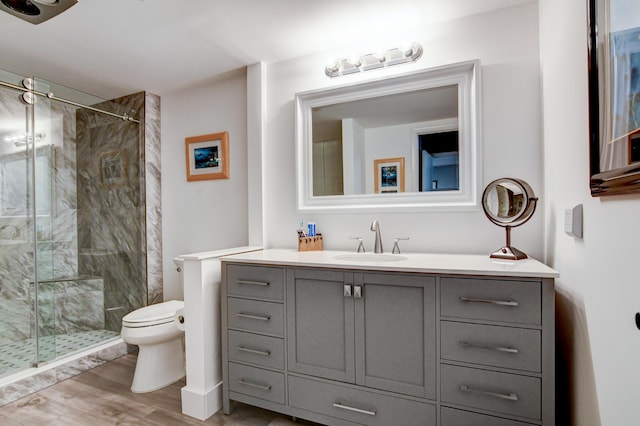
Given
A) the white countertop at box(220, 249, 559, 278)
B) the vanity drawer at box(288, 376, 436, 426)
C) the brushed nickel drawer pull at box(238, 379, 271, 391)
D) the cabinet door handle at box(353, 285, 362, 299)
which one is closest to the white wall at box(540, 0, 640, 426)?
the white countertop at box(220, 249, 559, 278)

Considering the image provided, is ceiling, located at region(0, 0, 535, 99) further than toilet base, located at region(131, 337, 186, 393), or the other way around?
toilet base, located at region(131, 337, 186, 393)

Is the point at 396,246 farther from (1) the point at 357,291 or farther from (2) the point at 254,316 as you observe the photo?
(2) the point at 254,316

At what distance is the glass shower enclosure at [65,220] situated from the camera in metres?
2.35

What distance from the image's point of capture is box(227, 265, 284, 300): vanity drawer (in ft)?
5.64

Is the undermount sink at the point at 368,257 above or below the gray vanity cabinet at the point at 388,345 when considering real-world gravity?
above

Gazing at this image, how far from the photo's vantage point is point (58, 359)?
234 centimetres

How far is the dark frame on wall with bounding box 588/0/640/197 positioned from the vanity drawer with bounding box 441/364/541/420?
771mm

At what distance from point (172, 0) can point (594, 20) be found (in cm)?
182

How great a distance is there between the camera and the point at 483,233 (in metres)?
1.86

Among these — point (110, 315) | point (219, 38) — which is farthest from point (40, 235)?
point (219, 38)

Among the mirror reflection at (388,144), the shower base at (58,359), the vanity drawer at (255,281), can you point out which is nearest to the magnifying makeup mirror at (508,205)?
the mirror reflection at (388,144)

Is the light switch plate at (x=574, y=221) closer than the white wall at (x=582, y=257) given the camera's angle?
No

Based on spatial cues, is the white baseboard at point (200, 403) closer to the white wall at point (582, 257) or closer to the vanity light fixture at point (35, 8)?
the white wall at point (582, 257)

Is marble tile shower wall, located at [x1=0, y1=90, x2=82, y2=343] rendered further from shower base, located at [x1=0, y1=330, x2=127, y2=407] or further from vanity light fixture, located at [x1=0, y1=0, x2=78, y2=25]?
vanity light fixture, located at [x1=0, y1=0, x2=78, y2=25]
